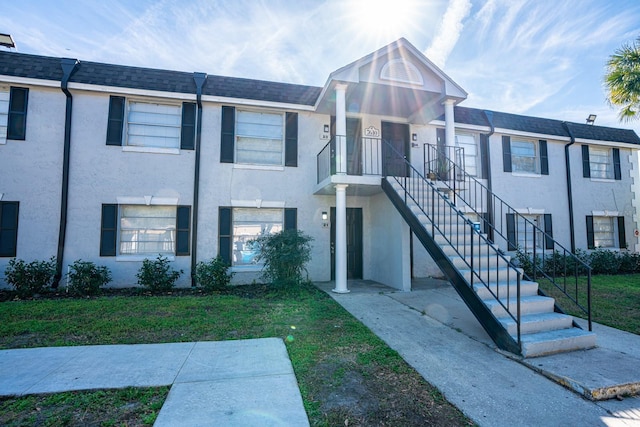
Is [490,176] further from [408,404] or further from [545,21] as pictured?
[408,404]

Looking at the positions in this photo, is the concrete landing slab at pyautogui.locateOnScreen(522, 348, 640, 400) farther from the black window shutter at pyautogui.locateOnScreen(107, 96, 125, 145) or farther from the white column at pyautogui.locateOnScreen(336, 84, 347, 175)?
the black window shutter at pyautogui.locateOnScreen(107, 96, 125, 145)

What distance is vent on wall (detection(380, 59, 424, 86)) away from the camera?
788cm

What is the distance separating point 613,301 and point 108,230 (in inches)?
485

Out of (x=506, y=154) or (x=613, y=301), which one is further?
(x=506, y=154)

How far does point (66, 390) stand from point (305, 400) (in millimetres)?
2364

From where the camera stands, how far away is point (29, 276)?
721cm

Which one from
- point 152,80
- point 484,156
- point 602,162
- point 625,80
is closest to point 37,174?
point 152,80

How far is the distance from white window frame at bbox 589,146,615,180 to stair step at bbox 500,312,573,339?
11611 mm

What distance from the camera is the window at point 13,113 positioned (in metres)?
7.91

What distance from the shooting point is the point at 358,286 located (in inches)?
339

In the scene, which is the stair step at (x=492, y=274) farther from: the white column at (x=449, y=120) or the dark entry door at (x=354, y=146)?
the dark entry door at (x=354, y=146)

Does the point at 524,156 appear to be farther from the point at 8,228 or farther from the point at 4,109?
the point at 4,109

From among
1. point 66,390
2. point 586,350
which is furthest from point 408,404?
point 66,390

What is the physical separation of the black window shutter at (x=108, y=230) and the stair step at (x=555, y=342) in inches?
361
